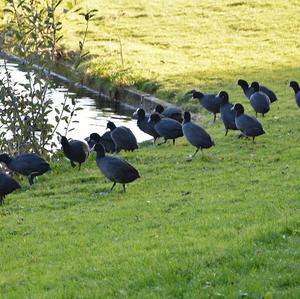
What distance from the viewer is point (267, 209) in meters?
12.1

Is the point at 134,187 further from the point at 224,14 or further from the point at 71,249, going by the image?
the point at 224,14

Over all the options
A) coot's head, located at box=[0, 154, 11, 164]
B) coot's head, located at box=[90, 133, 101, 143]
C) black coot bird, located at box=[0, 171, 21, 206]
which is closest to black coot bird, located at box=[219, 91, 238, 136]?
coot's head, located at box=[90, 133, 101, 143]

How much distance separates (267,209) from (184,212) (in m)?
1.26

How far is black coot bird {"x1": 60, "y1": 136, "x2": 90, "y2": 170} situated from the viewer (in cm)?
1744

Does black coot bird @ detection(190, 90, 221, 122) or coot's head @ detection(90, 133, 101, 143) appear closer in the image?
coot's head @ detection(90, 133, 101, 143)

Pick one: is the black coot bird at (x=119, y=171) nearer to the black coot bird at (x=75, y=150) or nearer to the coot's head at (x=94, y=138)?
the black coot bird at (x=75, y=150)

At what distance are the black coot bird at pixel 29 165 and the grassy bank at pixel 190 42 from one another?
6.63 m

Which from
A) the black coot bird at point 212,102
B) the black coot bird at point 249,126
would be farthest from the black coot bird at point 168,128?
the black coot bird at point 212,102

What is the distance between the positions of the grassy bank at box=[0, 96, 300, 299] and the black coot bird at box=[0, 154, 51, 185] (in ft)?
0.87

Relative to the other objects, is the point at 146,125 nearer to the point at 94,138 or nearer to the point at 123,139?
the point at 123,139

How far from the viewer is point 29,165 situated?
1639 cm

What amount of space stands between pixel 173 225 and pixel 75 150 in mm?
5944

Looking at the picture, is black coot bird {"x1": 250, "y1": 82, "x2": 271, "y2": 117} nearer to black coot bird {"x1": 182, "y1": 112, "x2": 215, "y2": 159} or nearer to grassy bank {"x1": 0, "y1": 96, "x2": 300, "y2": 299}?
grassy bank {"x1": 0, "y1": 96, "x2": 300, "y2": 299}

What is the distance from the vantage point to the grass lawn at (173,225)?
9.39 m
